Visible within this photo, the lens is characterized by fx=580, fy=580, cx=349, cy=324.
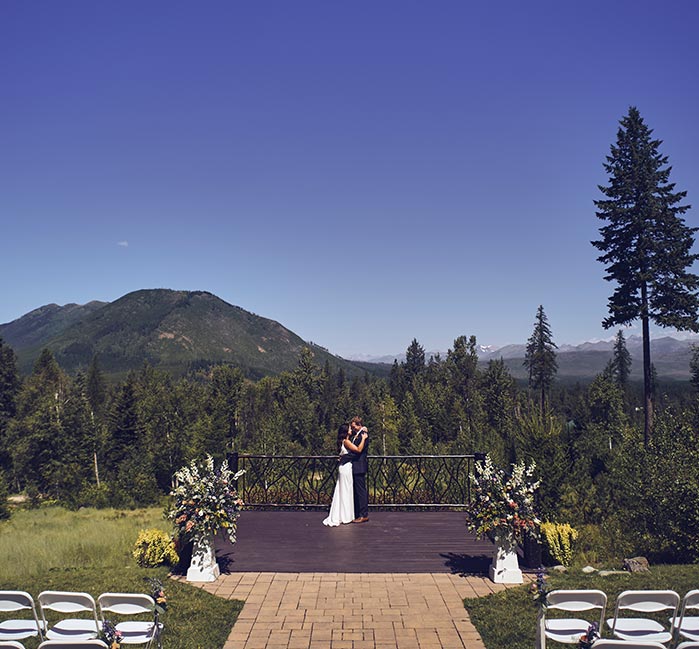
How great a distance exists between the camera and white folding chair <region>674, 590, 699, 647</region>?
221 inches

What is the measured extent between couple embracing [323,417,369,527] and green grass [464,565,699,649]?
440 cm

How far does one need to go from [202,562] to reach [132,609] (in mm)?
3518

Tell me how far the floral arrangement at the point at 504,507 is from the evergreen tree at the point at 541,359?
5425 centimetres

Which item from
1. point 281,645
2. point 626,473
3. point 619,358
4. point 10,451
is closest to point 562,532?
point 281,645

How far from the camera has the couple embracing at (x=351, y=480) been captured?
40.2 ft

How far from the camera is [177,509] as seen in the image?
913 cm

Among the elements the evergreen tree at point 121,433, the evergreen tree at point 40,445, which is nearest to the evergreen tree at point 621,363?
the evergreen tree at point 121,433

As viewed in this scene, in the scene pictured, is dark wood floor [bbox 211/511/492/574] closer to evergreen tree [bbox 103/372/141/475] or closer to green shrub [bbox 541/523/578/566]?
green shrub [bbox 541/523/578/566]

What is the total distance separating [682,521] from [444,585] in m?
6.76

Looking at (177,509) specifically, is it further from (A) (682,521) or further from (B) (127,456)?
(B) (127,456)

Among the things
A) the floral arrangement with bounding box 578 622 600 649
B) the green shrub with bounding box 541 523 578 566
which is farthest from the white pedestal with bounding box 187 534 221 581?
the floral arrangement with bounding box 578 622 600 649

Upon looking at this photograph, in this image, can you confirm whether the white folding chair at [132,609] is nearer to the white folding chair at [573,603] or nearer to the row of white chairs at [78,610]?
the row of white chairs at [78,610]

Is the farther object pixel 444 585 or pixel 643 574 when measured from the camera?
pixel 643 574

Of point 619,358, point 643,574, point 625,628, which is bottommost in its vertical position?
point 643,574
